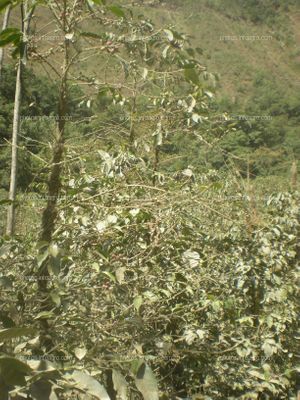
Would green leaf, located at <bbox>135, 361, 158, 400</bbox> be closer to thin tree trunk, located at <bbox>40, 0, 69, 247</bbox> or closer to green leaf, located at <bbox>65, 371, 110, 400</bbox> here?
green leaf, located at <bbox>65, 371, 110, 400</bbox>

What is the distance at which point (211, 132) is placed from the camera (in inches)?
105

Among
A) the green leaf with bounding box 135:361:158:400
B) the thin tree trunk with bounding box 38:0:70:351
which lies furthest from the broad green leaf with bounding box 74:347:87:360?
the green leaf with bounding box 135:361:158:400

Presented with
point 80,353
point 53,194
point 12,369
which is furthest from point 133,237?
point 12,369

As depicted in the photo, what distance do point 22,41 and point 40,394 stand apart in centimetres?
84

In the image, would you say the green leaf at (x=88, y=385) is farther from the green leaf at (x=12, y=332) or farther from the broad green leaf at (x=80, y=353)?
the broad green leaf at (x=80, y=353)

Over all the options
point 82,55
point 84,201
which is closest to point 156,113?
point 82,55

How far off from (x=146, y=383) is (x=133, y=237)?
38.0 inches

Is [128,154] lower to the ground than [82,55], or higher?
lower

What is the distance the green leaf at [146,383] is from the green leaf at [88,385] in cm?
11

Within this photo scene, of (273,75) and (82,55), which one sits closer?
(82,55)

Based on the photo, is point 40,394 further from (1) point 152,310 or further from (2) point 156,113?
(2) point 156,113

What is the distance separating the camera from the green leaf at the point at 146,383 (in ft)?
3.16

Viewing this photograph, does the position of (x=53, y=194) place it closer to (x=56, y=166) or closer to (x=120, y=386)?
(x=56, y=166)

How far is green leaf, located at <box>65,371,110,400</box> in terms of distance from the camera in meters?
0.88
